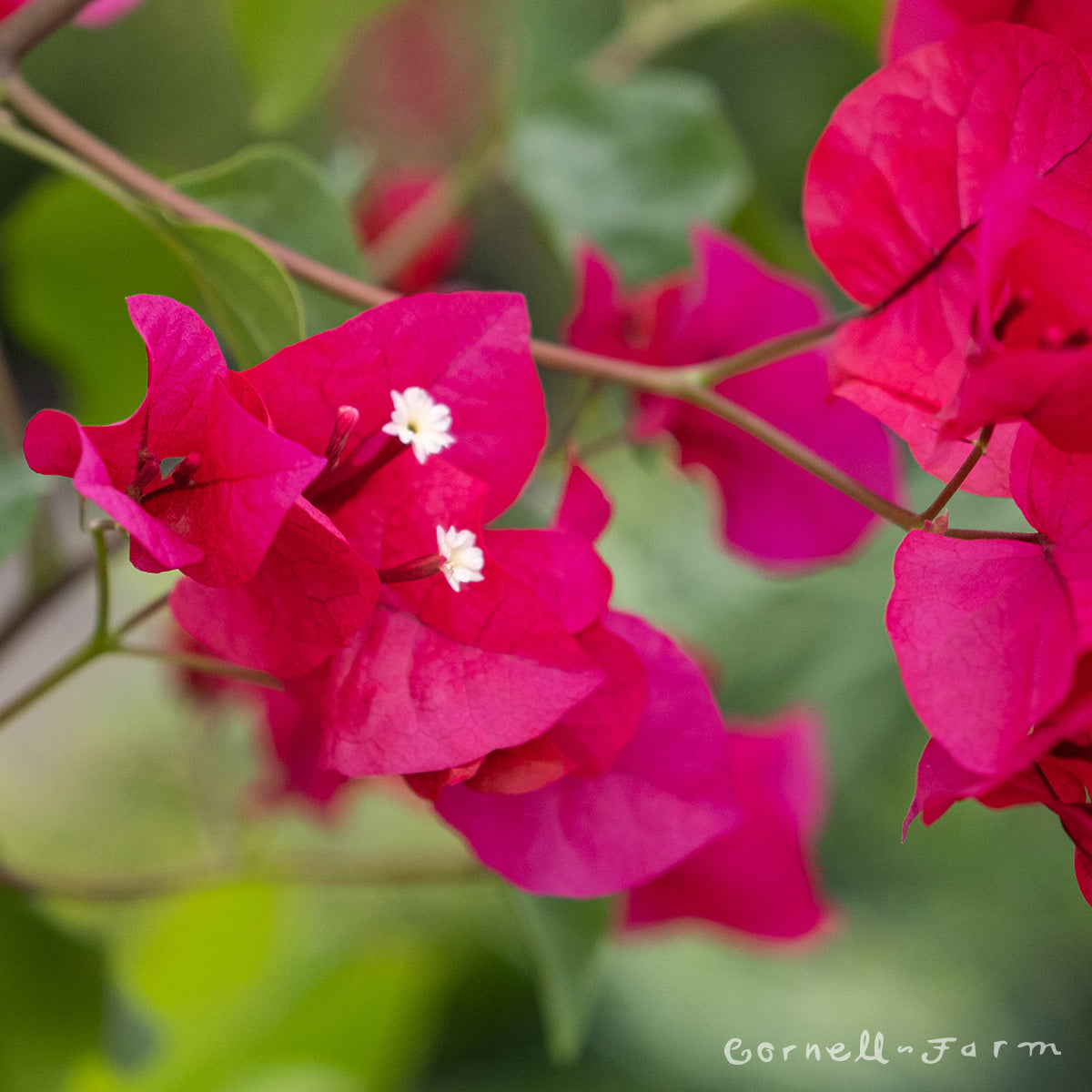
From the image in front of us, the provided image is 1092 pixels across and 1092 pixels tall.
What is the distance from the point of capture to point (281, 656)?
0.27 m

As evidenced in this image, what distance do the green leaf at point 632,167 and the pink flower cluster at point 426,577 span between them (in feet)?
1.08

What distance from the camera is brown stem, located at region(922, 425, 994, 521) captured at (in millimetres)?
263

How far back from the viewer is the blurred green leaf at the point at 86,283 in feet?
1.71

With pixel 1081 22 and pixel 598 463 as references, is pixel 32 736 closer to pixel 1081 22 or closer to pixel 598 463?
pixel 598 463

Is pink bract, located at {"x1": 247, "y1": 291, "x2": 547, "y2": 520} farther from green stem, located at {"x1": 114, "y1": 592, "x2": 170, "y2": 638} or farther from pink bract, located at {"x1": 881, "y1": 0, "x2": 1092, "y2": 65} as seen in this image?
pink bract, located at {"x1": 881, "y1": 0, "x2": 1092, "y2": 65}

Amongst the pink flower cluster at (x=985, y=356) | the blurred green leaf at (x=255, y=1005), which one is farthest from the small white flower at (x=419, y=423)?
the blurred green leaf at (x=255, y=1005)

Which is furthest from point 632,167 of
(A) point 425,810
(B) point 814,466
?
(A) point 425,810

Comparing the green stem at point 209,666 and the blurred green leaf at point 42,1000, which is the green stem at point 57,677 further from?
the blurred green leaf at point 42,1000

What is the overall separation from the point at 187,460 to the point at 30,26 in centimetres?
16

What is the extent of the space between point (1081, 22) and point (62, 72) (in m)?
0.73

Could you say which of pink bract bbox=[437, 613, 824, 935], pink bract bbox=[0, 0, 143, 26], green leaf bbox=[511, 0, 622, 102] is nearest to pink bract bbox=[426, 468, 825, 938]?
pink bract bbox=[437, 613, 824, 935]

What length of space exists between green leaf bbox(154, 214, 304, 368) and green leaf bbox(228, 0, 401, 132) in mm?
183

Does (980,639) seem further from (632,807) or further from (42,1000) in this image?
(42,1000)

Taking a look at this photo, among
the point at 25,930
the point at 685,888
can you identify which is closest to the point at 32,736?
the point at 25,930
